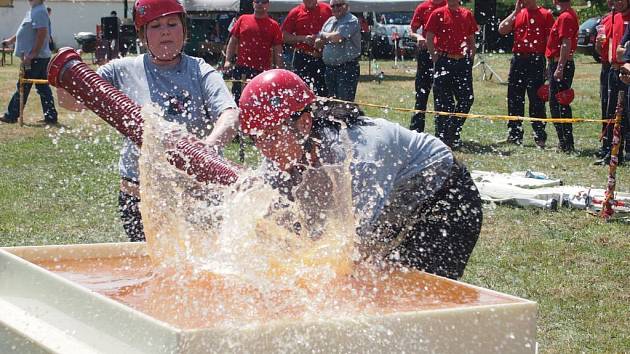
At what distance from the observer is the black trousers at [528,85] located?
1384cm

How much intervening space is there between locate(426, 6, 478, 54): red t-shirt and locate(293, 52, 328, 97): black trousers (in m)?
1.71

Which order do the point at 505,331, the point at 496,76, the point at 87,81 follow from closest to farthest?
the point at 505,331
the point at 87,81
the point at 496,76

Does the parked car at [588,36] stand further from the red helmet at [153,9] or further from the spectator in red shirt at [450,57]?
the red helmet at [153,9]

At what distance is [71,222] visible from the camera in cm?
867

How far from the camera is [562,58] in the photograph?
Answer: 523 inches

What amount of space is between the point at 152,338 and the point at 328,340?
1.85 feet

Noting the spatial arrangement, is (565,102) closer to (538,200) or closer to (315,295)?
(538,200)

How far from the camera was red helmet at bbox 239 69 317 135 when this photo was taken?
408cm

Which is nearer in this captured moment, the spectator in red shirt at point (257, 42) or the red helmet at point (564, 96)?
the red helmet at point (564, 96)

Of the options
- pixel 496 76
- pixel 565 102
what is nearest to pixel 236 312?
pixel 565 102

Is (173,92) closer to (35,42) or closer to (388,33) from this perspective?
(35,42)

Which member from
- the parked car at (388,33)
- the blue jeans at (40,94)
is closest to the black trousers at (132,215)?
the blue jeans at (40,94)

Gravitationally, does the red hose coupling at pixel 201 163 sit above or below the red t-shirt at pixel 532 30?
above

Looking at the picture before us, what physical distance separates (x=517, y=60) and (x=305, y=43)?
2.92 meters
